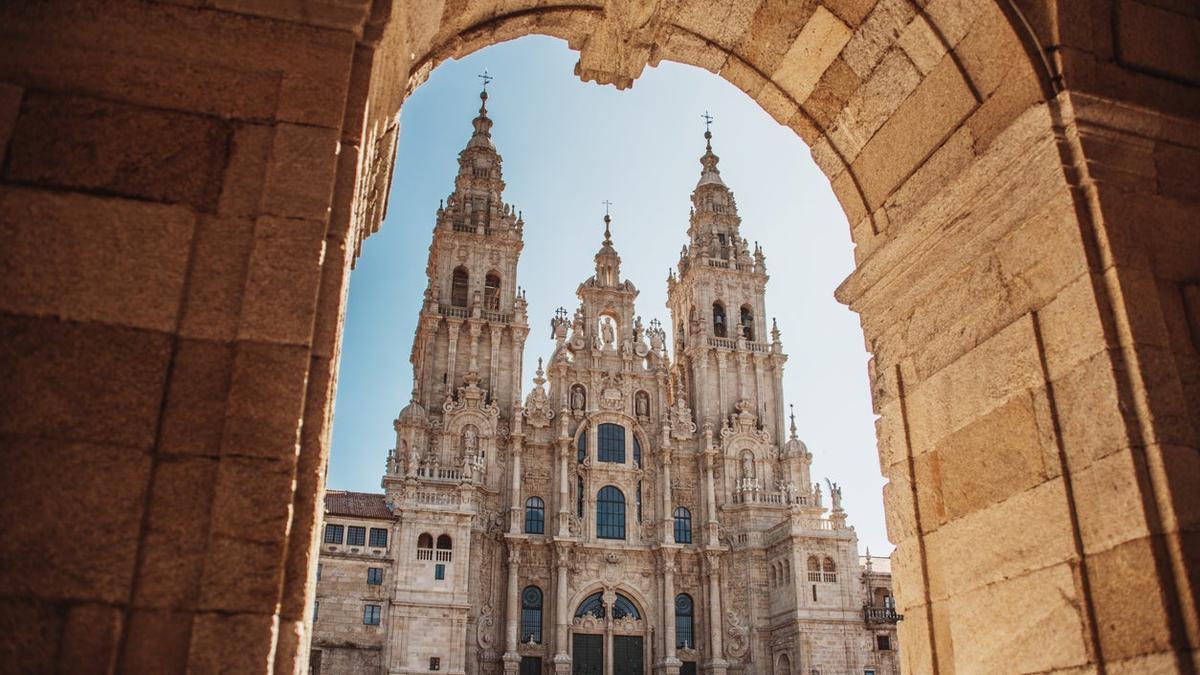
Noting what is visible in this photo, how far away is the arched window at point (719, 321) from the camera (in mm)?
37938

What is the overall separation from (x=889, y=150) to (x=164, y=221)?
4.03 metres

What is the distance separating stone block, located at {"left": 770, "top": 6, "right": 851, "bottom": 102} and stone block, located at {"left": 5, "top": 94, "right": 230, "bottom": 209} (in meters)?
3.54

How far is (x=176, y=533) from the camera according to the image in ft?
9.07

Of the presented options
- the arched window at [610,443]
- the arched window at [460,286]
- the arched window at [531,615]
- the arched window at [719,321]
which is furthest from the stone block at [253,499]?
the arched window at [719,321]

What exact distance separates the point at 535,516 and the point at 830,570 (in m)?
11.0

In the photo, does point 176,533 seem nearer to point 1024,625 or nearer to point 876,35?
point 1024,625

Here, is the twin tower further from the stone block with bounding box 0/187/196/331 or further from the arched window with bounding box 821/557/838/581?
the stone block with bounding box 0/187/196/331

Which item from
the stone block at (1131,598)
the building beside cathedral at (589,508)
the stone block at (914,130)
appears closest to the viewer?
the stone block at (1131,598)

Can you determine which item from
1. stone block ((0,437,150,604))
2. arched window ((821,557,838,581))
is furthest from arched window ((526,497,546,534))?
stone block ((0,437,150,604))

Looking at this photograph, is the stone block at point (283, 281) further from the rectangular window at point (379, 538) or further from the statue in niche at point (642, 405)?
the statue in niche at point (642, 405)

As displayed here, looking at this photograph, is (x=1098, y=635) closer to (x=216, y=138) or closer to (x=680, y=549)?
(x=216, y=138)

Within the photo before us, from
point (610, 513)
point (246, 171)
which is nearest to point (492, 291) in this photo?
point (610, 513)

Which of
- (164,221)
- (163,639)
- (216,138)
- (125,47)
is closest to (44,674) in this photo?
(163,639)

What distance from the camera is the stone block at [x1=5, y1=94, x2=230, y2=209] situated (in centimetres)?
307
